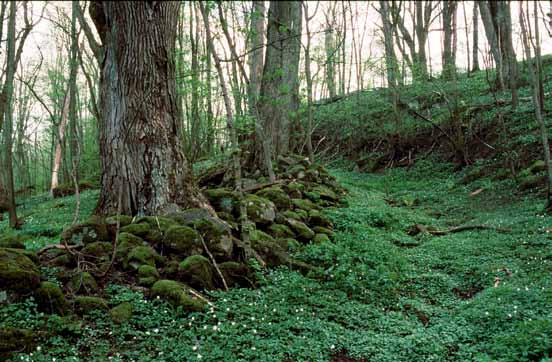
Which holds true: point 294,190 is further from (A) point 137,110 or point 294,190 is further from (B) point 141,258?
(B) point 141,258

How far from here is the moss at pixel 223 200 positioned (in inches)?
270

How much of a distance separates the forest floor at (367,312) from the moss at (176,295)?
4.2 inches

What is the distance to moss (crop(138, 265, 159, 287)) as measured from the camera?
4652 millimetres

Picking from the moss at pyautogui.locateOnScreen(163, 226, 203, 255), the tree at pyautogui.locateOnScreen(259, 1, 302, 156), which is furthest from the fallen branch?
the moss at pyautogui.locateOnScreen(163, 226, 203, 255)

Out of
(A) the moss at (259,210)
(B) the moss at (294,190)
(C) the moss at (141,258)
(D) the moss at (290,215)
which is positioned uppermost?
(B) the moss at (294,190)

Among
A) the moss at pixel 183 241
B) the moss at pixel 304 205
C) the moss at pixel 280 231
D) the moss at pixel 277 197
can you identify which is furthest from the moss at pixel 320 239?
the moss at pixel 183 241

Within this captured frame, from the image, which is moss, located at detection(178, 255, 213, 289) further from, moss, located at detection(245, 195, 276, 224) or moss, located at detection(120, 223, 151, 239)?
moss, located at detection(245, 195, 276, 224)

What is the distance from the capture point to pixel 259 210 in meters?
6.97

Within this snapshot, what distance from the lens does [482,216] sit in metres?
9.02

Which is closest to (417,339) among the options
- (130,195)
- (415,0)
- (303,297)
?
(303,297)

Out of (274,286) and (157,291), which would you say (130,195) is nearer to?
(157,291)

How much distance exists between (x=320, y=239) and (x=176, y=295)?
320 centimetres

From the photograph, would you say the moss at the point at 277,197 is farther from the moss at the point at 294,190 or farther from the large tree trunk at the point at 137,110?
the large tree trunk at the point at 137,110

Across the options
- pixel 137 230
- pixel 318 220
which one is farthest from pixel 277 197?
pixel 137 230
